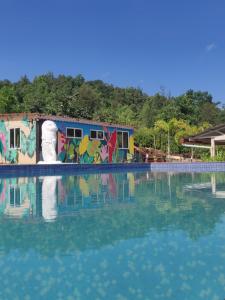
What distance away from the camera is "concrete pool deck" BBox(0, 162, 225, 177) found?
1534 cm

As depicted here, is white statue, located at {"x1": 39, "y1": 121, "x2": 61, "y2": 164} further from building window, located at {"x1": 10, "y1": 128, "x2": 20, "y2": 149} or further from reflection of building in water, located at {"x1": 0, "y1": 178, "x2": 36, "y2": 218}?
reflection of building in water, located at {"x1": 0, "y1": 178, "x2": 36, "y2": 218}

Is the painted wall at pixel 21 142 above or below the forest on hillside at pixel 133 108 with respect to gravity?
below

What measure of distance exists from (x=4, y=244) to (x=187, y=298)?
227 cm

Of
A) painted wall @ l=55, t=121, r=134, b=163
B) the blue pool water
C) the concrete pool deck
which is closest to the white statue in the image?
painted wall @ l=55, t=121, r=134, b=163

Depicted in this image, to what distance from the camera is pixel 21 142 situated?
1867 cm

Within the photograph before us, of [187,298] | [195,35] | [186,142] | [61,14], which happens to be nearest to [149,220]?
[187,298]

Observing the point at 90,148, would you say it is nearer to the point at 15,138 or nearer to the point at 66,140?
the point at 66,140

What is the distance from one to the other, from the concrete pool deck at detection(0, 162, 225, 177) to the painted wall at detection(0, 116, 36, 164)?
213cm

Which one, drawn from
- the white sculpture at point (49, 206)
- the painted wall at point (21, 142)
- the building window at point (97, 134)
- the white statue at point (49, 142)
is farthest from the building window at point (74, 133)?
the white sculpture at point (49, 206)


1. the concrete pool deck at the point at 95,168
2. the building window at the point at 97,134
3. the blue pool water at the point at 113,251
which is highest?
the building window at the point at 97,134

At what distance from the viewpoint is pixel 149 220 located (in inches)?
215

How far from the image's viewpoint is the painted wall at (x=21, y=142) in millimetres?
18469

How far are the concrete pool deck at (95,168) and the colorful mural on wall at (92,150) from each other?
68.3 inches

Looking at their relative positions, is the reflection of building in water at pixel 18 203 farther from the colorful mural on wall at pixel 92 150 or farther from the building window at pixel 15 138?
the colorful mural on wall at pixel 92 150
